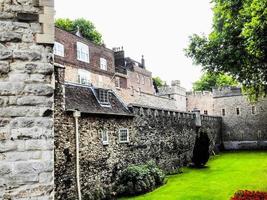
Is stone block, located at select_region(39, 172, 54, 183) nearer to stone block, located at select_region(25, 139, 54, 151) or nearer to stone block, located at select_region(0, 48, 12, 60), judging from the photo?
stone block, located at select_region(25, 139, 54, 151)

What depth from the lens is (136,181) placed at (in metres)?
19.0

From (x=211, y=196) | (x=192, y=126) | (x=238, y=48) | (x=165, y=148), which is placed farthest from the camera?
(x=192, y=126)

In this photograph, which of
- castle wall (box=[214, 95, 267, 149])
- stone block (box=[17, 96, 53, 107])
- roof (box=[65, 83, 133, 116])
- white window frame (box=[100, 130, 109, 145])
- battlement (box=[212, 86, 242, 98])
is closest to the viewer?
stone block (box=[17, 96, 53, 107])

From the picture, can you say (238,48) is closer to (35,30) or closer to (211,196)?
(211,196)

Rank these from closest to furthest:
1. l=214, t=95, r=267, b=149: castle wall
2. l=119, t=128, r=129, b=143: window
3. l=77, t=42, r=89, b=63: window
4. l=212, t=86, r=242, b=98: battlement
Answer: l=119, t=128, r=129, b=143: window, l=77, t=42, r=89, b=63: window, l=214, t=95, r=267, b=149: castle wall, l=212, t=86, r=242, b=98: battlement

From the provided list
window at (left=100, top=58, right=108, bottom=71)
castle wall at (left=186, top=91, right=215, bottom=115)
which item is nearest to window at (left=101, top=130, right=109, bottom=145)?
window at (left=100, top=58, right=108, bottom=71)

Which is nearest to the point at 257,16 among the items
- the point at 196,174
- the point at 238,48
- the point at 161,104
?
the point at 238,48

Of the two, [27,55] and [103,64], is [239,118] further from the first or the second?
[27,55]

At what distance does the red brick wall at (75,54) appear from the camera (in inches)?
1229

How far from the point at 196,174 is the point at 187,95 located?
31.1 metres

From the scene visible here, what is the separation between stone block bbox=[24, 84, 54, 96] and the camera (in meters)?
5.22

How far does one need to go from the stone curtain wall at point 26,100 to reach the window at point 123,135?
49.1 ft

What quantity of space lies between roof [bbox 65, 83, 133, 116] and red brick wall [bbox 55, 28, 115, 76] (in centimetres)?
1097

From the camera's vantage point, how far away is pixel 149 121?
23953 millimetres
